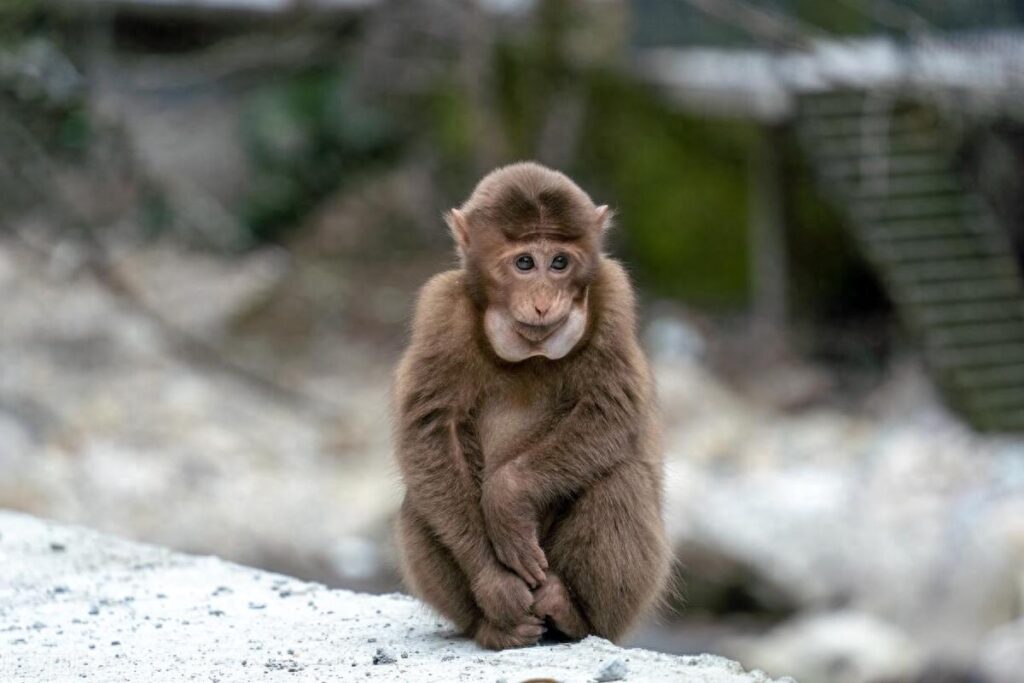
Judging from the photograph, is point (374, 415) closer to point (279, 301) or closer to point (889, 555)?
point (279, 301)

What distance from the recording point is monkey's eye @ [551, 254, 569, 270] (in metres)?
5.57

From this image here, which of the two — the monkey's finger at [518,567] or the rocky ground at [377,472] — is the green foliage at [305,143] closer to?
the rocky ground at [377,472]

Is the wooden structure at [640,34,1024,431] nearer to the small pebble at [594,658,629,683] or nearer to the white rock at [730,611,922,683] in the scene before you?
the white rock at [730,611,922,683]

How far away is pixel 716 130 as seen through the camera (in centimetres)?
2009

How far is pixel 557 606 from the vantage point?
227 inches

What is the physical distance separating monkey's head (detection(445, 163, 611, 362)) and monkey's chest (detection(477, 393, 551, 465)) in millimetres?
220

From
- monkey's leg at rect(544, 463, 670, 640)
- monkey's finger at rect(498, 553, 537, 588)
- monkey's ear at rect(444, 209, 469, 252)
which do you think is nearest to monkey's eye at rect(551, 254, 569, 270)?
monkey's ear at rect(444, 209, 469, 252)

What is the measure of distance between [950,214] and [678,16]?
4.12 m

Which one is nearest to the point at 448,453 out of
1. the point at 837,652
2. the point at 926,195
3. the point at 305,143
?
the point at 837,652

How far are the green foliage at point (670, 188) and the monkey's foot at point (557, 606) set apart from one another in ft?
47.8

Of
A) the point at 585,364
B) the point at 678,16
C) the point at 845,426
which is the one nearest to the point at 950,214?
the point at 845,426

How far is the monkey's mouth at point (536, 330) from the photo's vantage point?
5520 mm

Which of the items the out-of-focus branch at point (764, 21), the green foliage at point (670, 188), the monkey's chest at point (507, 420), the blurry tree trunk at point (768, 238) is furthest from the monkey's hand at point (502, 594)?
the green foliage at point (670, 188)

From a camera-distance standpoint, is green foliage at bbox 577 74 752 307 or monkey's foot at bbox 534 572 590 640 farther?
green foliage at bbox 577 74 752 307
